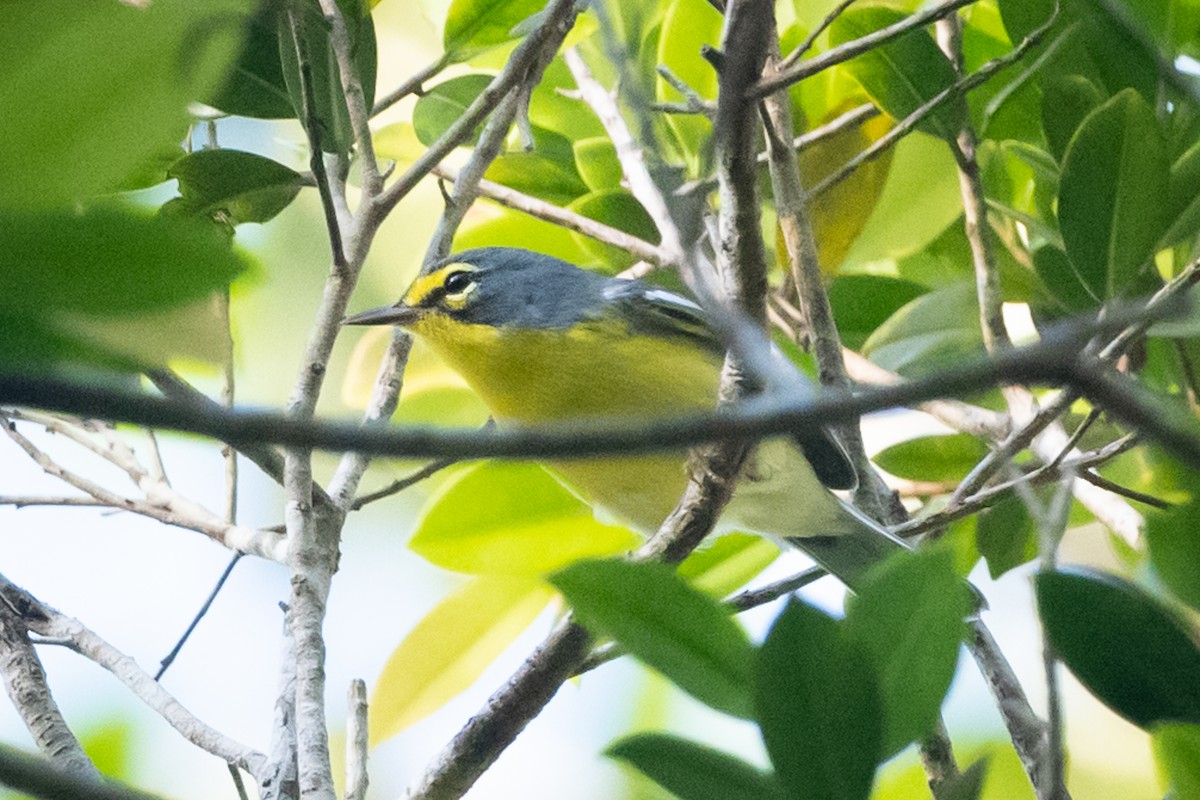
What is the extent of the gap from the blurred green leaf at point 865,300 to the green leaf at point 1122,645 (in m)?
1.79

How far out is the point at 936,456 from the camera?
262cm

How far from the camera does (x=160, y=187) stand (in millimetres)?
2293

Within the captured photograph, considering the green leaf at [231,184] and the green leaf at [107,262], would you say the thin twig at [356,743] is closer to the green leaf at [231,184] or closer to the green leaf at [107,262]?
the green leaf at [231,184]

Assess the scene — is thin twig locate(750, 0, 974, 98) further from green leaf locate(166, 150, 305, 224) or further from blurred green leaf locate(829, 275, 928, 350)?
green leaf locate(166, 150, 305, 224)

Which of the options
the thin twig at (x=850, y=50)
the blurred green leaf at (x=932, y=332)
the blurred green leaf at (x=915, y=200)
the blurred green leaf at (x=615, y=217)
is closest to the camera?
the thin twig at (x=850, y=50)

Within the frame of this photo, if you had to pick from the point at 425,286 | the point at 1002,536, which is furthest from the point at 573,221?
the point at 1002,536

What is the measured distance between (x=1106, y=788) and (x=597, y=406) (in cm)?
135

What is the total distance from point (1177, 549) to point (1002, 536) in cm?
147

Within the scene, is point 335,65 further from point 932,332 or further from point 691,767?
point 691,767

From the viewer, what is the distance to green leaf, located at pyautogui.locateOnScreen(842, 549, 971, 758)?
90 centimetres

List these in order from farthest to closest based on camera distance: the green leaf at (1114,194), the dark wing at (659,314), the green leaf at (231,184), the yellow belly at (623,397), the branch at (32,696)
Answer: the dark wing at (659,314) < the yellow belly at (623,397) < the green leaf at (231,184) < the green leaf at (1114,194) < the branch at (32,696)

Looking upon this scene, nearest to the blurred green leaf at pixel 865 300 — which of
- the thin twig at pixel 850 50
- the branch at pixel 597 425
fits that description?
the thin twig at pixel 850 50

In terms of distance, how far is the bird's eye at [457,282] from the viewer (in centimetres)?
328

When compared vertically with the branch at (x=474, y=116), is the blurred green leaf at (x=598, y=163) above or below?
above
